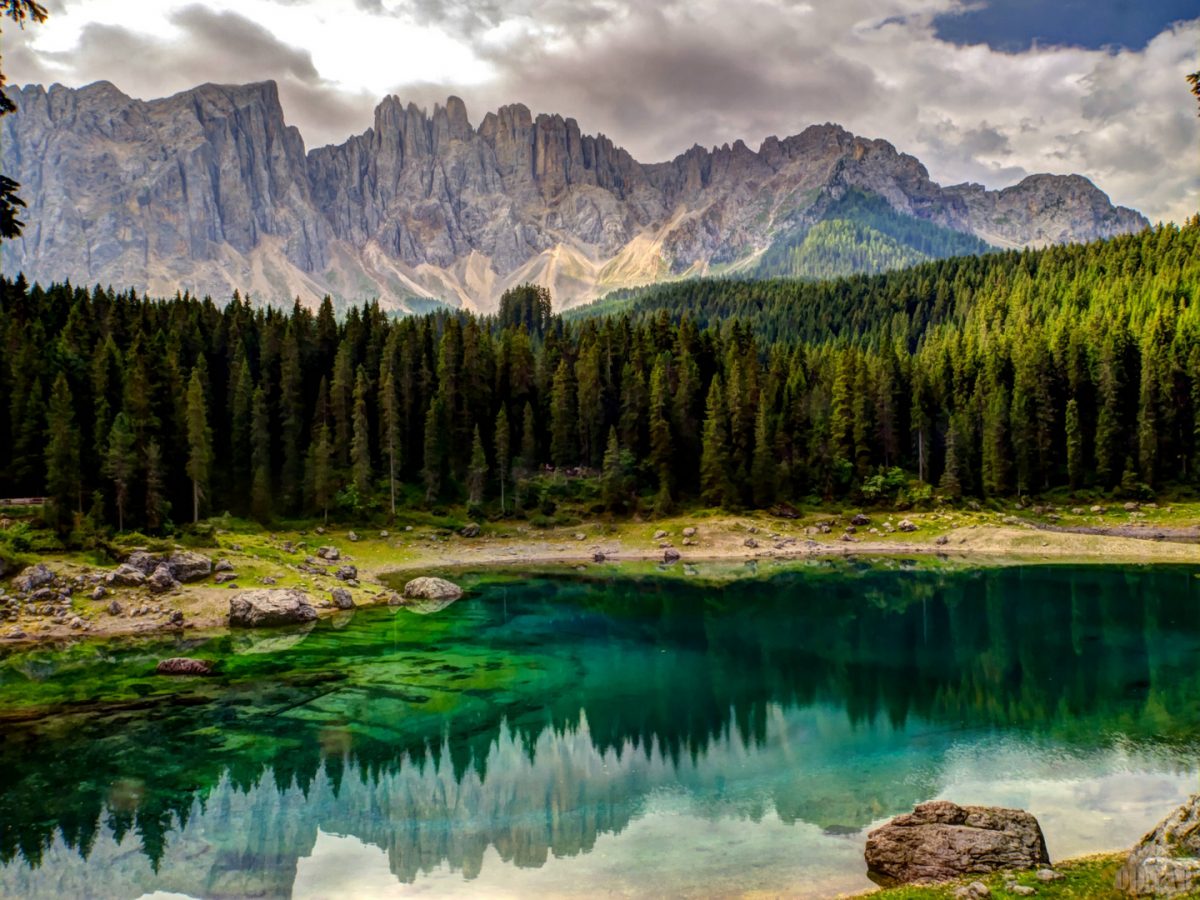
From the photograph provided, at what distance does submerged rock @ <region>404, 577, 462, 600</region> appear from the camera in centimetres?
6444

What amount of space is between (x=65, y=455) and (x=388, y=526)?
36.1m

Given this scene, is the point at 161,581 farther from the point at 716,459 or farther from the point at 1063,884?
the point at 716,459

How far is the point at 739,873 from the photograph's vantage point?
67.8ft

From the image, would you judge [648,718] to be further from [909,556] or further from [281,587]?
[909,556]

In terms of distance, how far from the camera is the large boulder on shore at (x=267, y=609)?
53500 mm

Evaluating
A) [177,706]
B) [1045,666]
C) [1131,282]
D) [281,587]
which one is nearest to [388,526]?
[281,587]

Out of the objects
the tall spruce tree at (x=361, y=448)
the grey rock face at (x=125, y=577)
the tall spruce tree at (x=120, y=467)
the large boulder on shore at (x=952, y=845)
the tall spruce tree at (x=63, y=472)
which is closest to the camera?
the large boulder on shore at (x=952, y=845)

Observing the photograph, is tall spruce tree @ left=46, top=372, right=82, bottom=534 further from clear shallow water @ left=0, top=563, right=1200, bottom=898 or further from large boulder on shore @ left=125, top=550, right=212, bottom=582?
clear shallow water @ left=0, top=563, right=1200, bottom=898

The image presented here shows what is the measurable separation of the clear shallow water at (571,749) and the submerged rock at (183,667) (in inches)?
32.2

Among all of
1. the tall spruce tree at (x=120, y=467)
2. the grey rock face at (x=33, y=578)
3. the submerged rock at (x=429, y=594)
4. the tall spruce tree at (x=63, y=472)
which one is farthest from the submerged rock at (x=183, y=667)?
the tall spruce tree at (x=120, y=467)

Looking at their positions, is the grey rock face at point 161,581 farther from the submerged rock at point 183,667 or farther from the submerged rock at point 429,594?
the submerged rock at point 429,594

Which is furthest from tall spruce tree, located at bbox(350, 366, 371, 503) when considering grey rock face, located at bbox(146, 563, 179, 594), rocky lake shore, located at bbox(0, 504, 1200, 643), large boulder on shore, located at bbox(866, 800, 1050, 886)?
large boulder on shore, located at bbox(866, 800, 1050, 886)

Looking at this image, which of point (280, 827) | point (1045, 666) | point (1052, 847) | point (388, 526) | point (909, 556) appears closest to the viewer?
point (1052, 847)

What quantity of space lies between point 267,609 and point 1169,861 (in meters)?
51.5
